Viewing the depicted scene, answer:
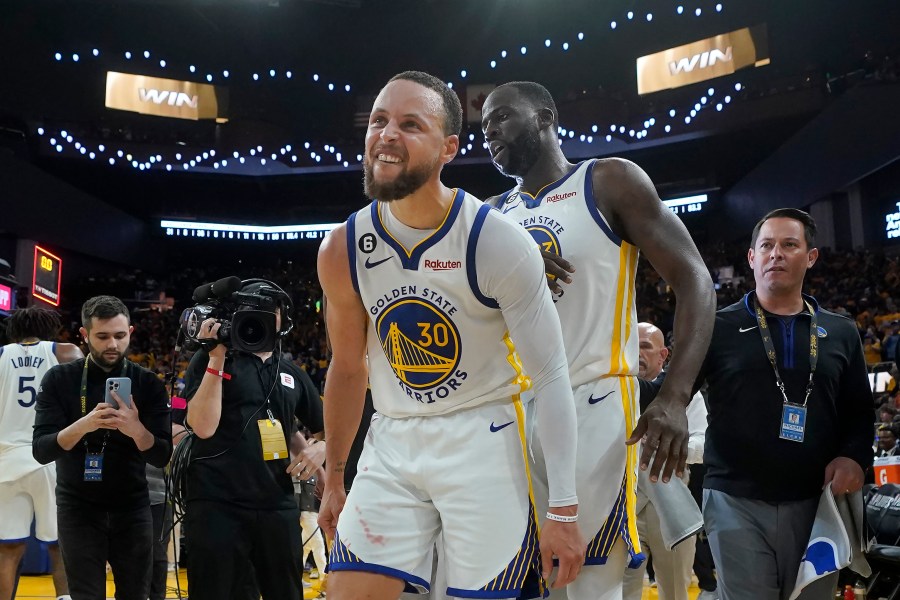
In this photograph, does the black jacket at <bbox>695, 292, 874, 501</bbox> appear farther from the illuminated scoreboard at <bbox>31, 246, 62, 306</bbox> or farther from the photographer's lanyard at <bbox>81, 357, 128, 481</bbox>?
the illuminated scoreboard at <bbox>31, 246, 62, 306</bbox>

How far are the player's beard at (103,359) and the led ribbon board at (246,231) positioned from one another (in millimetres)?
22916

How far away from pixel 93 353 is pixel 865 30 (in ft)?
68.6

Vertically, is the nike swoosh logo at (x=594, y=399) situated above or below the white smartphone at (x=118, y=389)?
below

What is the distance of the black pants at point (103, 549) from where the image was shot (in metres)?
4.56

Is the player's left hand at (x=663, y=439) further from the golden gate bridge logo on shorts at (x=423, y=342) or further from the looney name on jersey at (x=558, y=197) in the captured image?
the looney name on jersey at (x=558, y=197)

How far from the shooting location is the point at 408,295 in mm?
2479

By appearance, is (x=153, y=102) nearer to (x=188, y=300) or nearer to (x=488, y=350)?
(x=188, y=300)

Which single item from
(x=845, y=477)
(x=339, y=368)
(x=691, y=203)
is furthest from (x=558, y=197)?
(x=691, y=203)

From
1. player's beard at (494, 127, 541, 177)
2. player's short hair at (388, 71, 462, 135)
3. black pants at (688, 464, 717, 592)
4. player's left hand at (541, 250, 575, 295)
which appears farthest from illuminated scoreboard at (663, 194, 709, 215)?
player's short hair at (388, 71, 462, 135)

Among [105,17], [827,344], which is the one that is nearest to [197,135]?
[105,17]

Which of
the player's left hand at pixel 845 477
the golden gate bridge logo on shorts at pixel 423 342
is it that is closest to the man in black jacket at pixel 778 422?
the player's left hand at pixel 845 477

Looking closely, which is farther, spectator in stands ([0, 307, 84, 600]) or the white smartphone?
spectator in stands ([0, 307, 84, 600])

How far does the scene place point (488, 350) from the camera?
2.49m

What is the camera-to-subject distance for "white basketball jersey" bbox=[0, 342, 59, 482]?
235 inches
